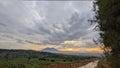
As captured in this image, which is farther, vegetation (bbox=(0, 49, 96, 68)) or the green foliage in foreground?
vegetation (bbox=(0, 49, 96, 68))

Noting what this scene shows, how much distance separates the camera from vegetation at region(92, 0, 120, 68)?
12297mm

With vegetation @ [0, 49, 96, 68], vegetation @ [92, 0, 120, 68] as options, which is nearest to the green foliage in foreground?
vegetation @ [92, 0, 120, 68]

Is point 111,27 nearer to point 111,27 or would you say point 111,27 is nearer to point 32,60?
point 111,27

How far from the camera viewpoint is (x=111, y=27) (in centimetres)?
1266

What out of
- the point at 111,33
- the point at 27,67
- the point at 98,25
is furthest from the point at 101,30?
the point at 27,67

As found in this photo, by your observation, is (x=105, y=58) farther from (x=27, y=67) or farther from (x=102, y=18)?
(x=27, y=67)

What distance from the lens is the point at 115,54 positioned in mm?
12727

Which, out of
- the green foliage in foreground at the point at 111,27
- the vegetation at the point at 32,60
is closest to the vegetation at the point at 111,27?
the green foliage in foreground at the point at 111,27

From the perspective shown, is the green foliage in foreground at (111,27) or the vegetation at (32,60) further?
the vegetation at (32,60)

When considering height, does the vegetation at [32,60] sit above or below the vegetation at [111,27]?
above

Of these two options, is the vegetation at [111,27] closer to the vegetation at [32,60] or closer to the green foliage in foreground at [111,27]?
the green foliage in foreground at [111,27]

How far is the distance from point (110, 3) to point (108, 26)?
1.04 m

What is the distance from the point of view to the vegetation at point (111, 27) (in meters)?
12.3

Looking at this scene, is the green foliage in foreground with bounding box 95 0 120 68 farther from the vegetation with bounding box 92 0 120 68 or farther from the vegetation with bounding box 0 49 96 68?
the vegetation with bounding box 0 49 96 68
